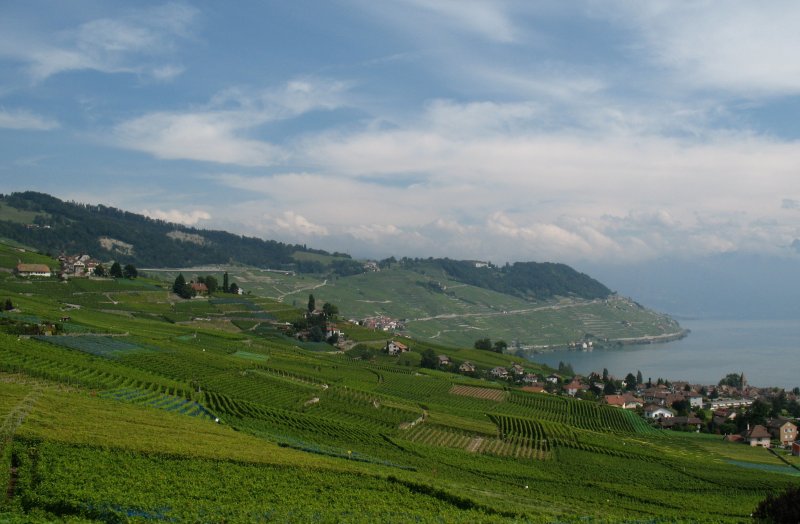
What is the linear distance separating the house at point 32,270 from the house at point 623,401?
74826mm

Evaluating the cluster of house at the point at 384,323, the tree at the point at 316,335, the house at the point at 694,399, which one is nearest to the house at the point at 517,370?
the house at the point at 694,399

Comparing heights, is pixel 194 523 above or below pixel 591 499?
above

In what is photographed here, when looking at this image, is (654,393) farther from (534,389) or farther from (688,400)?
(534,389)

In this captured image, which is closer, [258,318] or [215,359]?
[215,359]

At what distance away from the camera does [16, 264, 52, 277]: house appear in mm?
86812

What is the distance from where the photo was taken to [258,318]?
91062mm

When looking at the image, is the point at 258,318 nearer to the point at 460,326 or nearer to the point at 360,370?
the point at 360,370

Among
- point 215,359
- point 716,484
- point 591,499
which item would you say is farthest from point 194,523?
point 215,359

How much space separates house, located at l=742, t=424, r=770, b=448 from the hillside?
2497mm

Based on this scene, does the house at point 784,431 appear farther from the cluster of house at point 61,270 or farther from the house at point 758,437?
the cluster of house at point 61,270

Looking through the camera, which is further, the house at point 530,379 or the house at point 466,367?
the house at point 530,379

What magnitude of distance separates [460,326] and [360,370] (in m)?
116

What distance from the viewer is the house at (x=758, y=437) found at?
55375 mm

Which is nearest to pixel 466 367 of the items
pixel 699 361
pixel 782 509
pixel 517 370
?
pixel 517 370
